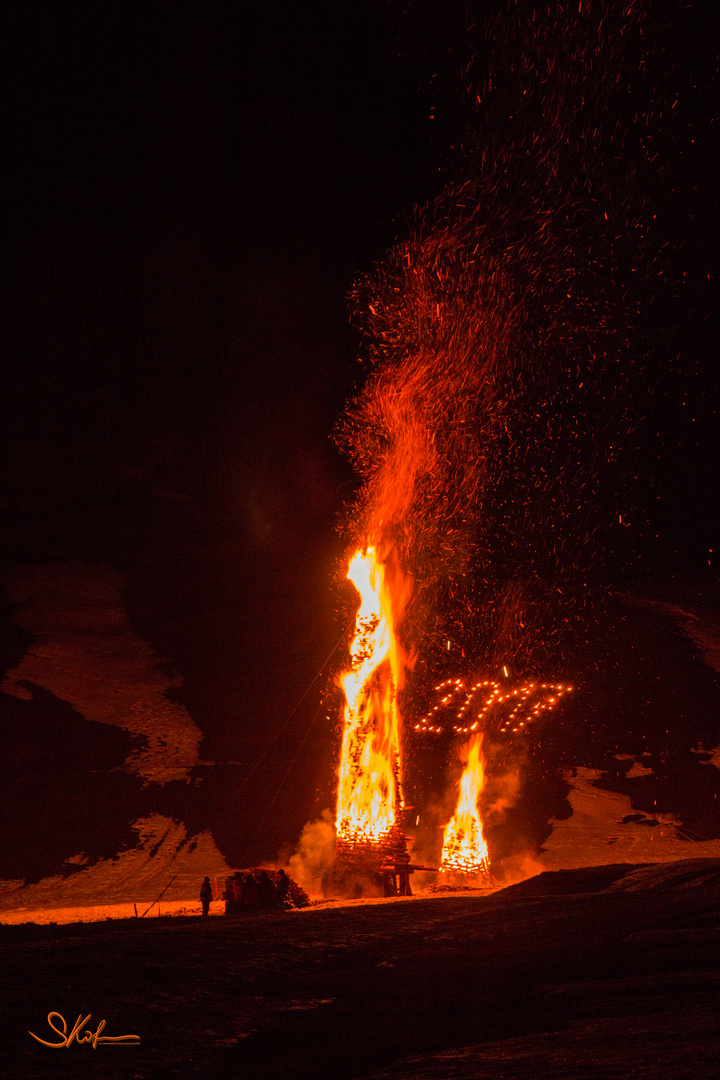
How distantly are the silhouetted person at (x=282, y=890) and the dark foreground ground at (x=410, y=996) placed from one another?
172 inches

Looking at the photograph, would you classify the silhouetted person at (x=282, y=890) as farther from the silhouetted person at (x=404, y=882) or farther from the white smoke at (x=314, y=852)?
the white smoke at (x=314, y=852)

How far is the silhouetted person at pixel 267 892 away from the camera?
7742 millimetres

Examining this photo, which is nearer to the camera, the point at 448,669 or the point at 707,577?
the point at 448,669

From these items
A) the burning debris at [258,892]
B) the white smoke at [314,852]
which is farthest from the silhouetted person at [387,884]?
the white smoke at [314,852]

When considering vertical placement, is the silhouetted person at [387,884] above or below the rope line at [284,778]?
below

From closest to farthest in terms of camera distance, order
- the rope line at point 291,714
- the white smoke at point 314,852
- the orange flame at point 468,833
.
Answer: the orange flame at point 468,833 < the white smoke at point 314,852 < the rope line at point 291,714

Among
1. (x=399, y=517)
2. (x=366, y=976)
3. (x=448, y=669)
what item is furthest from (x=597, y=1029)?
(x=448, y=669)

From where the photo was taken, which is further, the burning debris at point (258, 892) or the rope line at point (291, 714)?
the rope line at point (291, 714)

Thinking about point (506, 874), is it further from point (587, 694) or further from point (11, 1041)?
point (11, 1041)

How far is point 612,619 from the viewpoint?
18.6m

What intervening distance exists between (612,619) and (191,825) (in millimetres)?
11168
